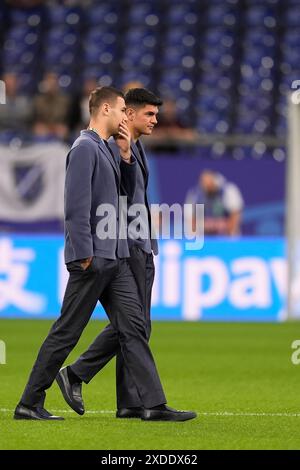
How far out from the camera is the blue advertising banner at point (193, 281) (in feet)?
62.4

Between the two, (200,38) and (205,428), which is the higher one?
(200,38)

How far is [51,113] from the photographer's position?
21.6 m

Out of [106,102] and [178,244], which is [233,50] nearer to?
[178,244]

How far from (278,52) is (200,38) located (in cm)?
171

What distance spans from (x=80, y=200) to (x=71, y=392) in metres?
1.49

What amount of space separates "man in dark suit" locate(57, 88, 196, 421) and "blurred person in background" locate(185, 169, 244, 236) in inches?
463

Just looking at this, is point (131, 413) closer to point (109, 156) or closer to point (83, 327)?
point (83, 327)

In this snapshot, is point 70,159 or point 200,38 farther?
point 200,38

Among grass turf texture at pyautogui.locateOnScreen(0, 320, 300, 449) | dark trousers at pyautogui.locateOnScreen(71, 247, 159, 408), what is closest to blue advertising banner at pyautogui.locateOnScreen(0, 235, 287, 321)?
grass turf texture at pyautogui.locateOnScreen(0, 320, 300, 449)

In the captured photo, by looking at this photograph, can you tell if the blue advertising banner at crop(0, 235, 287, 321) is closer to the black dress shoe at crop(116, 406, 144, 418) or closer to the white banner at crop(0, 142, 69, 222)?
the white banner at crop(0, 142, 69, 222)

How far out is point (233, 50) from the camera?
25.6 m
